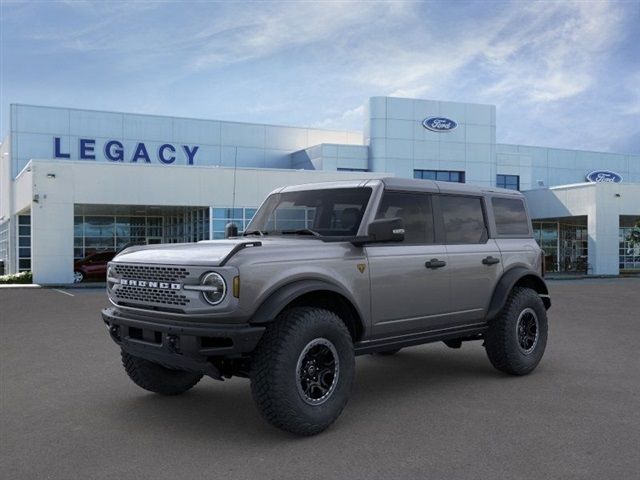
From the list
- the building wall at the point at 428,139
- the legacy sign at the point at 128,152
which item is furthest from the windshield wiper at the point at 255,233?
the legacy sign at the point at 128,152

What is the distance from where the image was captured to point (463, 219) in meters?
6.79

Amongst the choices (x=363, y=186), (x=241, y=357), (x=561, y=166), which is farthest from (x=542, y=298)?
(x=561, y=166)

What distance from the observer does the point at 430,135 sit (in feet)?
141

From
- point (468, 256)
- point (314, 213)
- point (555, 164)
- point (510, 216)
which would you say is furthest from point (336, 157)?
point (314, 213)

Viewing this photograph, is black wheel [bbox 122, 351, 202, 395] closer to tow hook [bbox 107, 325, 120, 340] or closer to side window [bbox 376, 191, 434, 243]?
tow hook [bbox 107, 325, 120, 340]

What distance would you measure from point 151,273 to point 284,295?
1155 mm

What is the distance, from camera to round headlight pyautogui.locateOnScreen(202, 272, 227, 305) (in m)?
4.66

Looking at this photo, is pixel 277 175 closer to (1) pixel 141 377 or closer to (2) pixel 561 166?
(1) pixel 141 377

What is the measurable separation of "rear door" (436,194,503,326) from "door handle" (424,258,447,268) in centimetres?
15

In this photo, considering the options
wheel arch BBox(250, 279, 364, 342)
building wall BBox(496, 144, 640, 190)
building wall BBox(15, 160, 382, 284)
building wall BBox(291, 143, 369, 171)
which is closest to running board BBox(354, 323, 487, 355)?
wheel arch BBox(250, 279, 364, 342)

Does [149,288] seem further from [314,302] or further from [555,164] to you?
[555,164]

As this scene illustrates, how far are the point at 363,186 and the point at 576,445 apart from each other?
113 inches

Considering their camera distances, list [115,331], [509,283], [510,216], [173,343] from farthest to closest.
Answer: [510,216], [509,283], [115,331], [173,343]

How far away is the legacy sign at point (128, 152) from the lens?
4016cm
